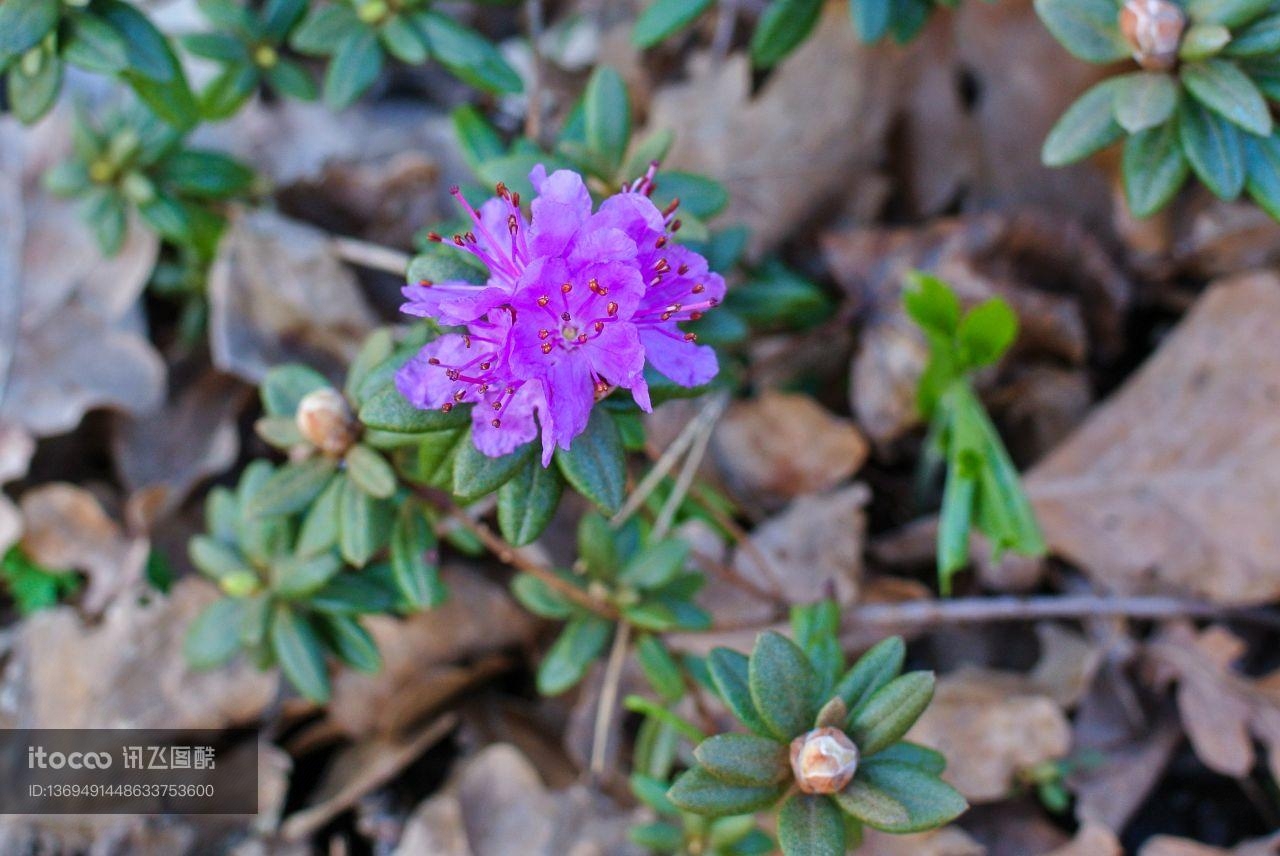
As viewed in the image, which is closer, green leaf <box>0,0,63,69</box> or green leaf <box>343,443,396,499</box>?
green leaf <box>343,443,396,499</box>

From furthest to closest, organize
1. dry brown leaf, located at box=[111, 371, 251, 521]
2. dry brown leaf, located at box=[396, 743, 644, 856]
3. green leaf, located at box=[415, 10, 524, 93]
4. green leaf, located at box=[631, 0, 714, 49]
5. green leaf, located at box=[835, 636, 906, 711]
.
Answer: dry brown leaf, located at box=[111, 371, 251, 521]
green leaf, located at box=[631, 0, 714, 49]
dry brown leaf, located at box=[396, 743, 644, 856]
green leaf, located at box=[415, 10, 524, 93]
green leaf, located at box=[835, 636, 906, 711]

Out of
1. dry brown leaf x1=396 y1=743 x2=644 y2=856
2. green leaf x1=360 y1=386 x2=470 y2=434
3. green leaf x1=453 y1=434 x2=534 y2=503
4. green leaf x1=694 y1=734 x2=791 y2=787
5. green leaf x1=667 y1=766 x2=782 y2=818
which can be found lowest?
dry brown leaf x1=396 y1=743 x2=644 y2=856

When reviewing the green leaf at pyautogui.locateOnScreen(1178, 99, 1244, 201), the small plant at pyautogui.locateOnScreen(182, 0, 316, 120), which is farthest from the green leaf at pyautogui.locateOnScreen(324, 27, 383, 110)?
the green leaf at pyautogui.locateOnScreen(1178, 99, 1244, 201)

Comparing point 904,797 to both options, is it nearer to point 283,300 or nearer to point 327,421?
A: point 327,421

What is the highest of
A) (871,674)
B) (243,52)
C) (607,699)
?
(243,52)

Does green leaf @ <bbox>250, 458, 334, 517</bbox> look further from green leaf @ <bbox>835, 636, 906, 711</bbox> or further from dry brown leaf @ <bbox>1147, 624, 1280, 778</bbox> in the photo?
dry brown leaf @ <bbox>1147, 624, 1280, 778</bbox>

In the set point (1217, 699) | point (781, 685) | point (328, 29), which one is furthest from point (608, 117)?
point (1217, 699)

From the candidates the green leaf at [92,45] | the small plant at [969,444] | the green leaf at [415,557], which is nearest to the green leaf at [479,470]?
the green leaf at [415,557]
